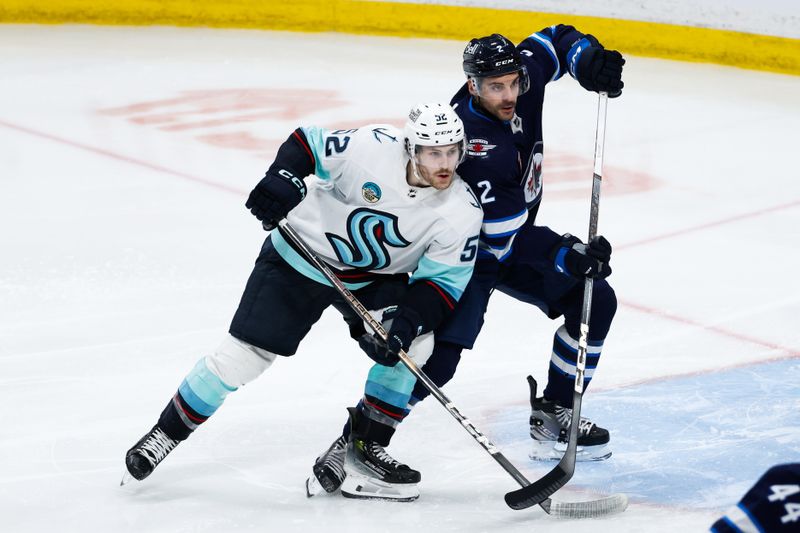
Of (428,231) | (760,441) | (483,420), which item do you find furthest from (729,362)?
(428,231)

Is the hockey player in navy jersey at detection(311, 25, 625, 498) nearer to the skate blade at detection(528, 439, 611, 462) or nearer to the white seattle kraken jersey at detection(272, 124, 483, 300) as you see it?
the skate blade at detection(528, 439, 611, 462)

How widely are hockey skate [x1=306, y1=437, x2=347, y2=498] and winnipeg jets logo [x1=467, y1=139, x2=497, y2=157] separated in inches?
29.4

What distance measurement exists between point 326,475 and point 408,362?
311mm

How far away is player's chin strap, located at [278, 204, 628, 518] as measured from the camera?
8.40 ft

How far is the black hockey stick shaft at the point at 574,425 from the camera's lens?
2.54 m

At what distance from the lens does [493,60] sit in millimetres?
2686

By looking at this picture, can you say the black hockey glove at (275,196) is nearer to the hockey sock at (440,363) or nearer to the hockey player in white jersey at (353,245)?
the hockey player in white jersey at (353,245)

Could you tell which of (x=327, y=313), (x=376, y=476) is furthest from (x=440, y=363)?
(x=327, y=313)

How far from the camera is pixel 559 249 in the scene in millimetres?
2742

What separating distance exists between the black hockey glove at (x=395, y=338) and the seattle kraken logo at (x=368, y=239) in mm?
155

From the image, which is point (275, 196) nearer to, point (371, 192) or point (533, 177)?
point (371, 192)

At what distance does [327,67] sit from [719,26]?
90.4 inches

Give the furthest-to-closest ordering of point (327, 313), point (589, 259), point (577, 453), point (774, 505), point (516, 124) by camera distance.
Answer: point (327, 313)
point (577, 453)
point (516, 124)
point (589, 259)
point (774, 505)

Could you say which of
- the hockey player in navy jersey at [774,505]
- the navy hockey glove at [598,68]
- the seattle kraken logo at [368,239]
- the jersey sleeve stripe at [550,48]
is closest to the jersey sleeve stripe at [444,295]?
the seattle kraken logo at [368,239]
